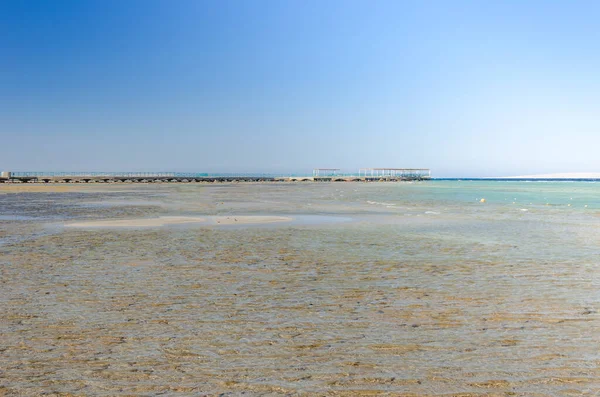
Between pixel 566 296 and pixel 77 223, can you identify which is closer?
pixel 566 296

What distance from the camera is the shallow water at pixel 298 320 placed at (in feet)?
17.9

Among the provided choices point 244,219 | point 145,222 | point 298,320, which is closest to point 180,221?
point 145,222

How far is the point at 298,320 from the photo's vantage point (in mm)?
7738

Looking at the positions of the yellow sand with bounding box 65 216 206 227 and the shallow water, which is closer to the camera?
the shallow water

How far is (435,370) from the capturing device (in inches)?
224

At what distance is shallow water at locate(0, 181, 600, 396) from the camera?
5445 millimetres

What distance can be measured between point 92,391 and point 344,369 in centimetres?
253

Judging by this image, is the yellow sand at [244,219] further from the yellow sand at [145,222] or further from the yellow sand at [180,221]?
the yellow sand at [145,222]

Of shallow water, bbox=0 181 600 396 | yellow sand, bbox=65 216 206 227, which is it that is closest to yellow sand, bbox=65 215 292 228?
yellow sand, bbox=65 216 206 227

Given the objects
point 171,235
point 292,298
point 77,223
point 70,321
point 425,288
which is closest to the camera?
point 70,321

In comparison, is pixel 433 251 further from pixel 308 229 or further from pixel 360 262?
pixel 308 229

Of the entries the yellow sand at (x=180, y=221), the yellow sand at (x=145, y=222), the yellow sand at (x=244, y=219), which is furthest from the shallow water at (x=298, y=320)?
the yellow sand at (x=244, y=219)

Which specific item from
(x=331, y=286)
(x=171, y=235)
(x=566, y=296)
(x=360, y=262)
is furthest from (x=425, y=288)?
(x=171, y=235)

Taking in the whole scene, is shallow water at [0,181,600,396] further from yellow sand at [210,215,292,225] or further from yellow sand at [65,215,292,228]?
yellow sand at [210,215,292,225]
